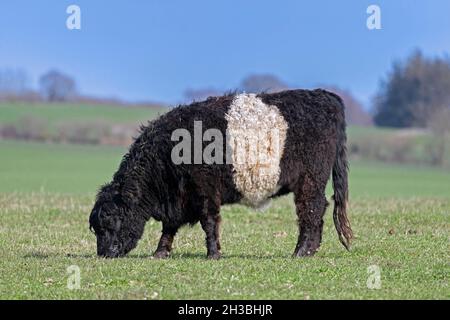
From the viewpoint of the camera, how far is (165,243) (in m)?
13.7

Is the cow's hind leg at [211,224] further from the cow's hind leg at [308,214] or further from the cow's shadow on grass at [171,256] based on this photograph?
the cow's hind leg at [308,214]

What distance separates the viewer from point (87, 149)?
195ft

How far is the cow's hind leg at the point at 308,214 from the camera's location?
44.0 feet

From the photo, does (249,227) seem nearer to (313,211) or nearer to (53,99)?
(313,211)

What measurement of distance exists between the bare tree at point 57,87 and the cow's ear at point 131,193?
73.9 m

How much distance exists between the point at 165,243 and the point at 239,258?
1.32m

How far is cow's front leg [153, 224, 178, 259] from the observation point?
534 inches

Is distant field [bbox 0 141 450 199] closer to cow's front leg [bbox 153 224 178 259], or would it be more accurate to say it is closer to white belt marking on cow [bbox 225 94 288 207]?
cow's front leg [bbox 153 224 178 259]

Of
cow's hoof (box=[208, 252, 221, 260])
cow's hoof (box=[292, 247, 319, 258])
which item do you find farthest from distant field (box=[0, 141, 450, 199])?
cow's hoof (box=[208, 252, 221, 260])

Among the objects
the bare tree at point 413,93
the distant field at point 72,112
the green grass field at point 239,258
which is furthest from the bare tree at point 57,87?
the green grass field at point 239,258

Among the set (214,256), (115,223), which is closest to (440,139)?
(214,256)

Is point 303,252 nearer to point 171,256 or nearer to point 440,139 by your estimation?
point 171,256

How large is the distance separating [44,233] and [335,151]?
5737 mm
